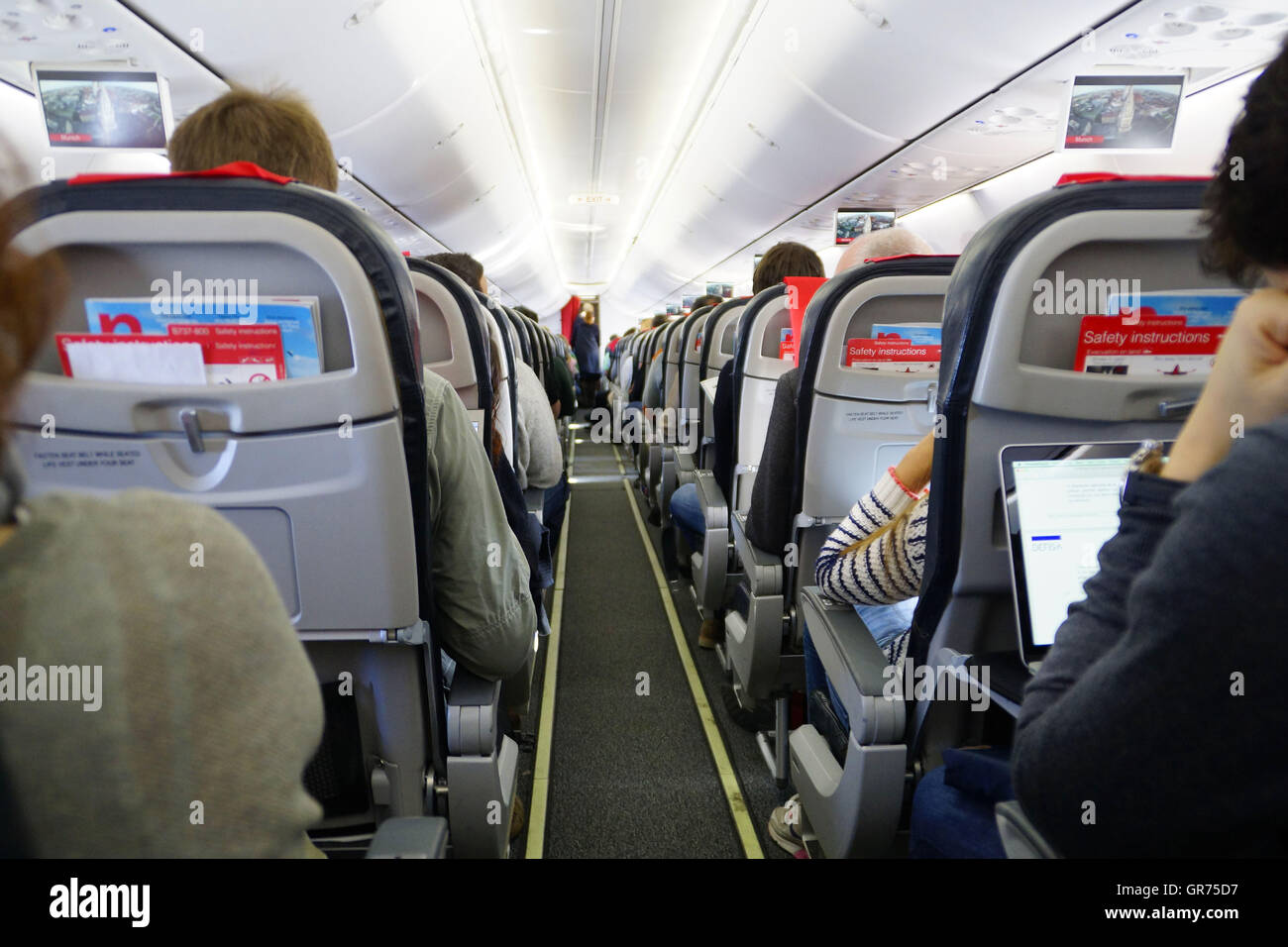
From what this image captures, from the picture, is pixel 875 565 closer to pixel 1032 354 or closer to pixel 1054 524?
pixel 1054 524

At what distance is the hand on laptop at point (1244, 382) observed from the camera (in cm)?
67

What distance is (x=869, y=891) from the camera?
0.91 metres

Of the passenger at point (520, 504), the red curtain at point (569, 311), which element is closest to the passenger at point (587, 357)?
the passenger at point (520, 504)

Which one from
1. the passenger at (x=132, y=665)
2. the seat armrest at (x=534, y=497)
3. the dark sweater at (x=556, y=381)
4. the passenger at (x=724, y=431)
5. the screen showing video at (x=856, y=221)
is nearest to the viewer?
the passenger at (x=132, y=665)

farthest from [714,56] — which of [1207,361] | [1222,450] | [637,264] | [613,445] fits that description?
[637,264]

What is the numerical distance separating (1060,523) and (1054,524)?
0.01 m

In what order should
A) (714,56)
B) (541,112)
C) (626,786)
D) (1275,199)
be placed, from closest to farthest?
(1275,199)
(626,786)
(714,56)
(541,112)

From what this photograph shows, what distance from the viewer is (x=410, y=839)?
978 mm

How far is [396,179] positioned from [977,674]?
7081 mm

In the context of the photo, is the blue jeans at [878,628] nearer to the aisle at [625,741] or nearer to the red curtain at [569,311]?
the aisle at [625,741]

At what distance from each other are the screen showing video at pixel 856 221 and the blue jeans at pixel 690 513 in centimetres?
538

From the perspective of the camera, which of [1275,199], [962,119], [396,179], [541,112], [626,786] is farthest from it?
[541,112]

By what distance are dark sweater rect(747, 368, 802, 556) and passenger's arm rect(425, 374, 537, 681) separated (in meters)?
1.03

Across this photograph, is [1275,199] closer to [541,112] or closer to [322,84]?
[322,84]
